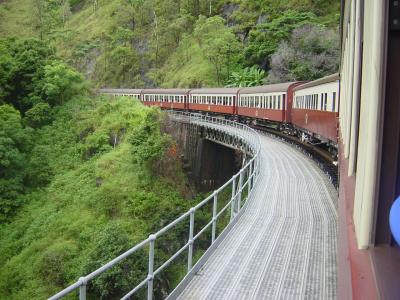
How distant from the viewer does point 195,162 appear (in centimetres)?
2839

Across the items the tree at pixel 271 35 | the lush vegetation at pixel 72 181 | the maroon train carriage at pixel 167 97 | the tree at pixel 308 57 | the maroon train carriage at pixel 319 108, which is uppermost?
the tree at pixel 271 35

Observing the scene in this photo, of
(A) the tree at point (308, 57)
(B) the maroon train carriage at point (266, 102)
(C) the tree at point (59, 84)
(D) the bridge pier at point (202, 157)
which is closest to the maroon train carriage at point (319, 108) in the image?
(B) the maroon train carriage at point (266, 102)

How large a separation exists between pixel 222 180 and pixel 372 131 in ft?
93.0

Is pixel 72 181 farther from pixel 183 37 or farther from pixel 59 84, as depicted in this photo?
pixel 183 37

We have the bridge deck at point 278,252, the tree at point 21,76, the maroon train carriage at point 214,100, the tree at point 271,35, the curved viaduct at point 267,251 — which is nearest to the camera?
the curved viaduct at point 267,251

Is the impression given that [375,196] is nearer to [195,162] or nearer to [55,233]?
[55,233]

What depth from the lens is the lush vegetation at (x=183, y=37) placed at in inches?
1613

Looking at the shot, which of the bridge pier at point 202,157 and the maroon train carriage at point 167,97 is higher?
the maroon train carriage at point 167,97

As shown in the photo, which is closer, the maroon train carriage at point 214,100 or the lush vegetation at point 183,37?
the maroon train carriage at point 214,100

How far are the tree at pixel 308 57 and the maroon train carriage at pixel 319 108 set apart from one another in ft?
50.2

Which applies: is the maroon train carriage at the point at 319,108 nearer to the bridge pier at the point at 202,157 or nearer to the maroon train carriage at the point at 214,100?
the bridge pier at the point at 202,157

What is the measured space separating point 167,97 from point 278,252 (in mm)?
36734

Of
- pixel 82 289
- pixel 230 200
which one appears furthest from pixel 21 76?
pixel 82 289

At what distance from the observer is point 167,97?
42.7 metres
